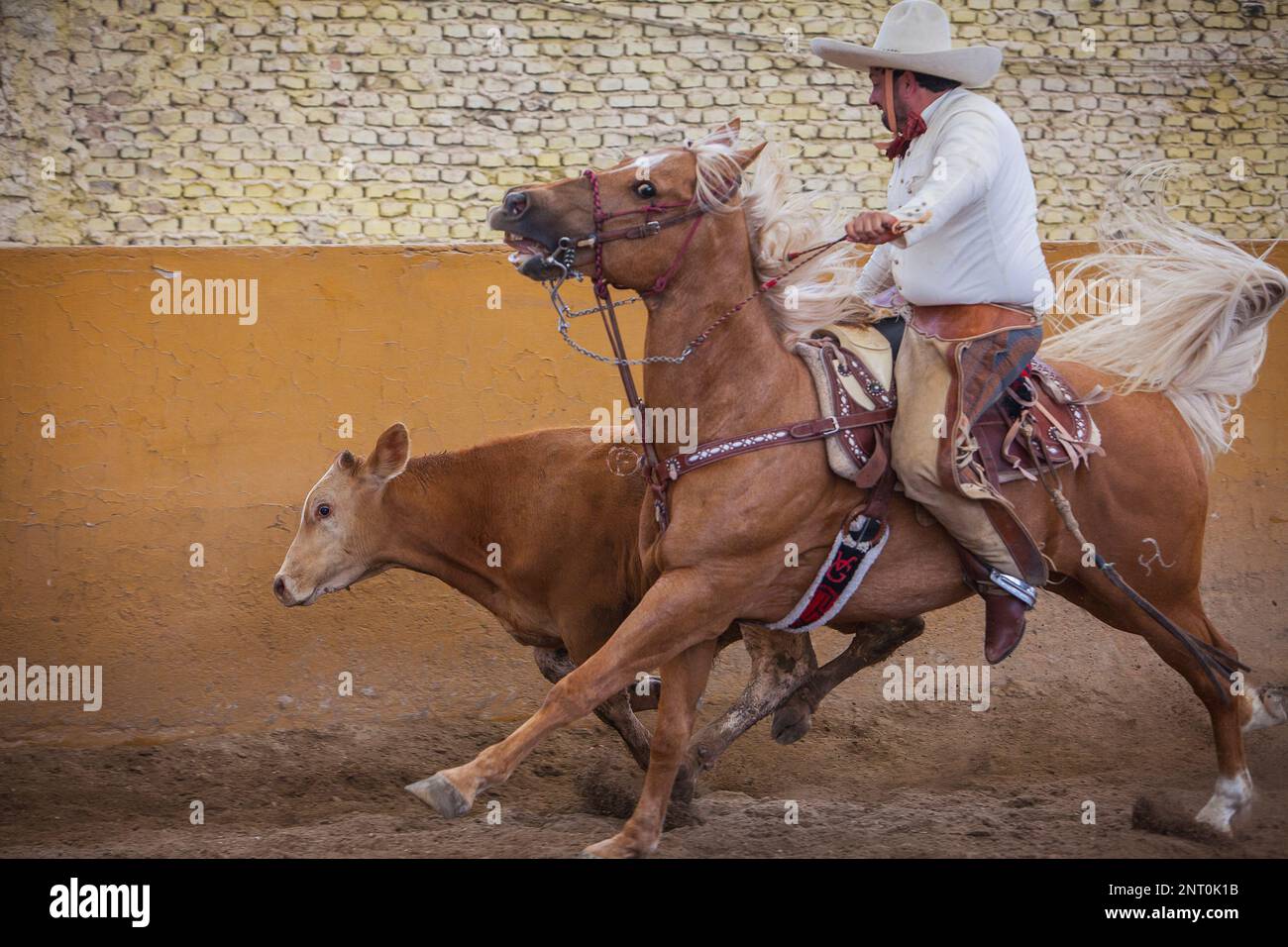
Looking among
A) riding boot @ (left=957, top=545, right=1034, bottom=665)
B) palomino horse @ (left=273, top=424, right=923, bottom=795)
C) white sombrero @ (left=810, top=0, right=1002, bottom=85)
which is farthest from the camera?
palomino horse @ (left=273, top=424, right=923, bottom=795)

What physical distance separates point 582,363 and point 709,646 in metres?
3.34

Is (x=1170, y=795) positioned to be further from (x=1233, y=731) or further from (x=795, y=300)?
(x=795, y=300)

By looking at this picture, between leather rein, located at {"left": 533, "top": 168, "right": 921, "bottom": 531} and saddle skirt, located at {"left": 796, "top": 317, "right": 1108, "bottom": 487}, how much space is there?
6 centimetres

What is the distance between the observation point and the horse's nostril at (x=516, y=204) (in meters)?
4.50

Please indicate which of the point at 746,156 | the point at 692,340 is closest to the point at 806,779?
the point at 692,340

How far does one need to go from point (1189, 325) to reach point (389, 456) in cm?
355

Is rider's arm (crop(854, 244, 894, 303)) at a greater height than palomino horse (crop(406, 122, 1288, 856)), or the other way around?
rider's arm (crop(854, 244, 894, 303))

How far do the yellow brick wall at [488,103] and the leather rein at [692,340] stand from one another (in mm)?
4196

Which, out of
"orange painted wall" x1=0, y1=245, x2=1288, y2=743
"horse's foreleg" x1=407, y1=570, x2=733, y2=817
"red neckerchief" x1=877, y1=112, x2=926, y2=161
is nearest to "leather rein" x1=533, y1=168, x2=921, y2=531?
"horse's foreleg" x1=407, y1=570, x2=733, y2=817

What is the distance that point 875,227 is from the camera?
4.44 m

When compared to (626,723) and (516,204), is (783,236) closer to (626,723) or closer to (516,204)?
(516,204)

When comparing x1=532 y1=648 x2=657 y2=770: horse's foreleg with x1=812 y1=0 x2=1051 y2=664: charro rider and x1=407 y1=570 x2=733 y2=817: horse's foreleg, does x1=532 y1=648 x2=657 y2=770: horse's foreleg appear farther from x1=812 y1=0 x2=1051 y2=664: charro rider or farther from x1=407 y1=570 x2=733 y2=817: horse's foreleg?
x1=812 y1=0 x2=1051 y2=664: charro rider

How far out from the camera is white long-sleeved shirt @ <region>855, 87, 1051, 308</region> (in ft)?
15.6

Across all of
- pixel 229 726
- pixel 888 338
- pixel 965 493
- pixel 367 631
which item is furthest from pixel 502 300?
pixel 965 493
